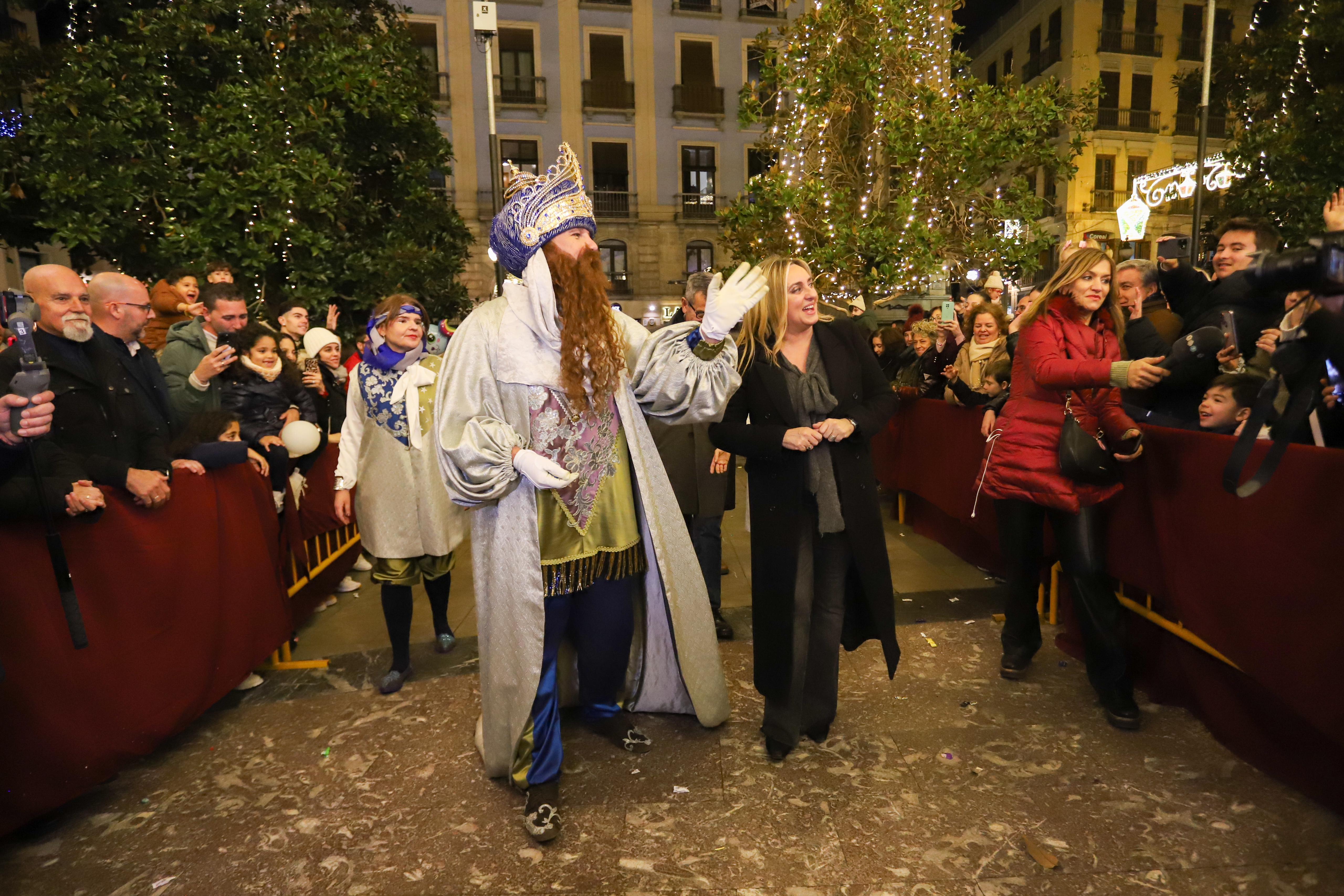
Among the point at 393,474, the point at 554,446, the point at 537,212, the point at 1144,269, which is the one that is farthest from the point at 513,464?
the point at 1144,269

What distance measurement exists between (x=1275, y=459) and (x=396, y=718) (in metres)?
3.51

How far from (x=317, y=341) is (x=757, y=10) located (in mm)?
26376

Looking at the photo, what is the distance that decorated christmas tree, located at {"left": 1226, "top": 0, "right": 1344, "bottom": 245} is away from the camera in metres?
9.42

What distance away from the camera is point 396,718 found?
3615 mm

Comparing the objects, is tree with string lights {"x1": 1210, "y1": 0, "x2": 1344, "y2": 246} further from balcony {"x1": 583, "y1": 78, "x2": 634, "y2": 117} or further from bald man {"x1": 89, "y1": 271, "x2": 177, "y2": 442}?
balcony {"x1": 583, "y1": 78, "x2": 634, "y2": 117}

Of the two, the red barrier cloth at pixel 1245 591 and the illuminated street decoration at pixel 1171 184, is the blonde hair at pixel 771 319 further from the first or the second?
the illuminated street decoration at pixel 1171 184

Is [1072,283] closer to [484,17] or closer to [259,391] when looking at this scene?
[259,391]

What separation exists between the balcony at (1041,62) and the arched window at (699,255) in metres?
13.9

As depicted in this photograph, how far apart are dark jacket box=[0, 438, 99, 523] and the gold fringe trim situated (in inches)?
65.8

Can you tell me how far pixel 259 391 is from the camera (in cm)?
482

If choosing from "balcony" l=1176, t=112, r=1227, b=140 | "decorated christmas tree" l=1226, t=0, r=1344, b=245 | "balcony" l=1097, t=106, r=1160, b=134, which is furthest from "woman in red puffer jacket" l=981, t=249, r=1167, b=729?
"balcony" l=1176, t=112, r=1227, b=140

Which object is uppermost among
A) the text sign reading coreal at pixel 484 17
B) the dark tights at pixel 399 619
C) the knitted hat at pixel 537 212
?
the text sign reading coreal at pixel 484 17

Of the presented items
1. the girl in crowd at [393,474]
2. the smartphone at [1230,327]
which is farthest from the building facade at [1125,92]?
the girl in crowd at [393,474]

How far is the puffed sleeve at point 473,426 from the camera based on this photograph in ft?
8.53
